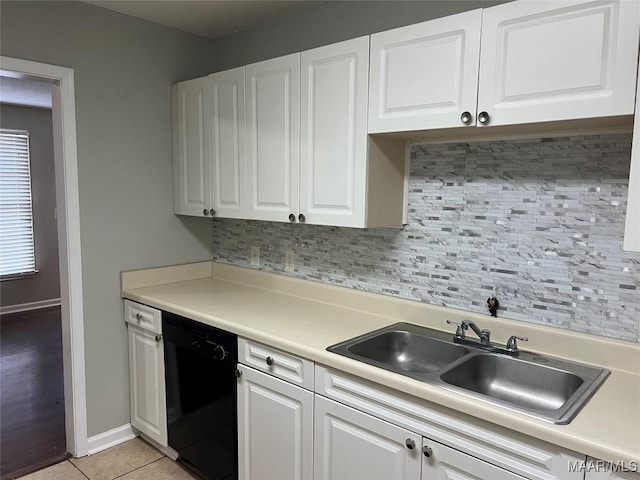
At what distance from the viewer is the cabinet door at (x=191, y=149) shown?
2.64m

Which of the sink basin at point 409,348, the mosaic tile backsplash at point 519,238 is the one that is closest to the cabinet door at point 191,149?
the mosaic tile backsplash at point 519,238

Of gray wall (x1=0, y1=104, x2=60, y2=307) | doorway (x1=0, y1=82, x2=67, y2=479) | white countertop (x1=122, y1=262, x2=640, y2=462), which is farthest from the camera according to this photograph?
gray wall (x1=0, y1=104, x2=60, y2=307)

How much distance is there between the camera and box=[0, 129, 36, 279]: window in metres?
5.23

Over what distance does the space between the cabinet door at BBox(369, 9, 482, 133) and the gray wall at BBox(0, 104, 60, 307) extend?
503cm

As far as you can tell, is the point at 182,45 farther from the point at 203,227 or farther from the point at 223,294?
the point at 223,294

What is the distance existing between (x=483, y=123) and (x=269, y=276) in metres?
1.55

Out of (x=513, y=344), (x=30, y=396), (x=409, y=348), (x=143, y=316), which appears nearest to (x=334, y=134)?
(x=409, y=348)

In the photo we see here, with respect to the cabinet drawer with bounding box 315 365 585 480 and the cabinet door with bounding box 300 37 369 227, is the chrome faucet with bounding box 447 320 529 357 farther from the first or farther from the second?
the cabinet door with bounding box 300 37 369 227

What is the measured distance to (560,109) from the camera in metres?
1.43

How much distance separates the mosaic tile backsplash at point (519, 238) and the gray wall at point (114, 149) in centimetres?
124

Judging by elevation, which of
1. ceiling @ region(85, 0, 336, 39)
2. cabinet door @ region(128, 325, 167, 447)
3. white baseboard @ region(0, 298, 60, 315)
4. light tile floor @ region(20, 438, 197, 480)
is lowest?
light tile floor @ region(20, 438, 197, 480)

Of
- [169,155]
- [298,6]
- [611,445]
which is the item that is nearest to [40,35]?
[169,155]

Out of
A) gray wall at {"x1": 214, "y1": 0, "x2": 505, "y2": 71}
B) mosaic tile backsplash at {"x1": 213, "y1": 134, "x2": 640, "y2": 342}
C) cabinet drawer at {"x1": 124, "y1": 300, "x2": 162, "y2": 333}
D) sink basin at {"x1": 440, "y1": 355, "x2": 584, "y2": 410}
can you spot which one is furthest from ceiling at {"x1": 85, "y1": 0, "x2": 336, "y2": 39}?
sink basin at {"x1": 440, "y1": 355, "x2": 584, "y2": 410}

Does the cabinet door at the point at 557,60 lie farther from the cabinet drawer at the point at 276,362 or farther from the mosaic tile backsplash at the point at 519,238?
the cabinet drawer at the point at 276,362
